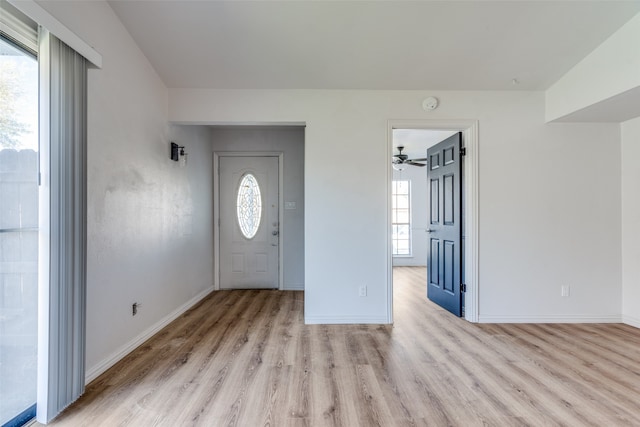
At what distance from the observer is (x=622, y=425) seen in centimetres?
173

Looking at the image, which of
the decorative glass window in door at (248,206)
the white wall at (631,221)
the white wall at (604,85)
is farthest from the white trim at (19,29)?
the white wall at (631,221)

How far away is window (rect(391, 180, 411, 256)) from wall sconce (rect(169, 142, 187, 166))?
4.96 meters

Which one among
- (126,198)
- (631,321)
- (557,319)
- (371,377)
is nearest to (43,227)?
(126,198)

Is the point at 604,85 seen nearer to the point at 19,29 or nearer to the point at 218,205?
the point at 19,29

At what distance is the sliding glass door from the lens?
64.2 inches

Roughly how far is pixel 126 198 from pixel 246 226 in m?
2.37

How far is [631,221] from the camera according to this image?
3.29 metres

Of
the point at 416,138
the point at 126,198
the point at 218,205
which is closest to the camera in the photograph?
the point at 126,198

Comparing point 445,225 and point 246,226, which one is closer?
point 445,225

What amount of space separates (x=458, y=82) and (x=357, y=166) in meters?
1.37

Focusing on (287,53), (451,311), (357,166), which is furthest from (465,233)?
(287,53)

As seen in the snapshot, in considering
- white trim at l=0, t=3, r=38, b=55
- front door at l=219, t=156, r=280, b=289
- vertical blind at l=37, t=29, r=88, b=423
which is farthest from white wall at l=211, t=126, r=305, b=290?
white trim at l=0, t=3, r=38, b=55

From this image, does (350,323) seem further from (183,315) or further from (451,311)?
(183,315)

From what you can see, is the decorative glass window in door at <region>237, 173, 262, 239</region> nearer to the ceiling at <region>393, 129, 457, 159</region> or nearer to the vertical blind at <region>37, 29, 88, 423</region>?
the ceiling at <region>393, 129, 457, 159</region>
